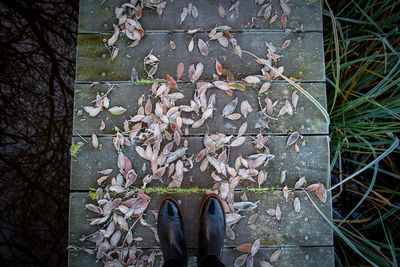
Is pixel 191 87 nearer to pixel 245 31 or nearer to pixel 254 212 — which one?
pixel 245 31

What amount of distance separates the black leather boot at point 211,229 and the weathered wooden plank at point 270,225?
8cm

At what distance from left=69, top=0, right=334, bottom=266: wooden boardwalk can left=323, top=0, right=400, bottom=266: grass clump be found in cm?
14

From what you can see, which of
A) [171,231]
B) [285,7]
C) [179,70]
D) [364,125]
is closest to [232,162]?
[171,231]

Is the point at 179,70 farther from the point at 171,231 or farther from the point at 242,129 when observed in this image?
the point at 171,231

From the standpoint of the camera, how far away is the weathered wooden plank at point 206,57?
1550mm

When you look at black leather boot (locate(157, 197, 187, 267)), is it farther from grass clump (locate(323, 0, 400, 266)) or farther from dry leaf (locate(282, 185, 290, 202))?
grass clump (locate(323, 0, 400, 266))

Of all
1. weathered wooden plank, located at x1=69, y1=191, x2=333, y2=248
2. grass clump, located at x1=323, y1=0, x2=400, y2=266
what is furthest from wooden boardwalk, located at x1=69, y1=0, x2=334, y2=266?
grass clump, located at x1=323, y1=0, x2=400, y2=266

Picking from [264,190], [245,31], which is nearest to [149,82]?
[245,31]

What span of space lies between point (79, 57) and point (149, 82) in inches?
18.2

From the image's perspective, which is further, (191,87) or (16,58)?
(16,58)

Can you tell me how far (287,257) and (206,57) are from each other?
1.28 metres

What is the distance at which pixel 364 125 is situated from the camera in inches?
63.2

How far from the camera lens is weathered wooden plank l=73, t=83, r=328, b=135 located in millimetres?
1529

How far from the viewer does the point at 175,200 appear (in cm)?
152
